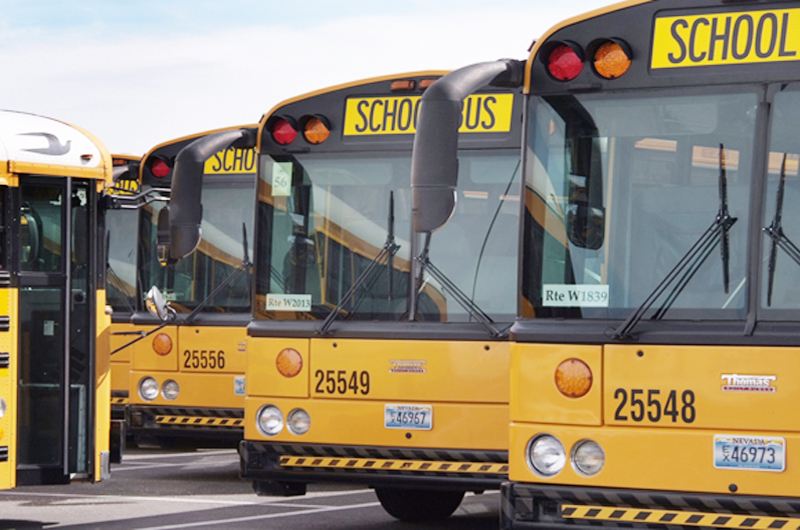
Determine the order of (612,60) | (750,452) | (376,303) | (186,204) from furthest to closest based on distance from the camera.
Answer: (376,303), (186,204), (612,60), (750,452)

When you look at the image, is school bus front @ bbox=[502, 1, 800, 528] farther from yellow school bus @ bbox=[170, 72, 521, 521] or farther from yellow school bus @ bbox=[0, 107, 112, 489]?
yellow school bus @ bbox=[0, 107, 112, 489]

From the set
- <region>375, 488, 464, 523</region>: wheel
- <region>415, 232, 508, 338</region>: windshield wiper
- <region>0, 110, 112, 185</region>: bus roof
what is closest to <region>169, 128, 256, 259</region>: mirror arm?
<region>0, 110, 112, 185</region>: bus roof

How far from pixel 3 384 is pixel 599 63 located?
156 inches

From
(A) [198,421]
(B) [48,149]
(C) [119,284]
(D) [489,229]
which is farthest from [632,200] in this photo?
(C) [119,284]

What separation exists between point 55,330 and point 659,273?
395cm

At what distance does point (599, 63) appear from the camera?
5598 mm

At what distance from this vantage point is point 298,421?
764 centimetres

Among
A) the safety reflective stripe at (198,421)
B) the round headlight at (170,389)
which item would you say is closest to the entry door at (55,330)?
the safety reflective stripe at (198,421)

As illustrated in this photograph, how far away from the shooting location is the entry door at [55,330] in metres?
7.75

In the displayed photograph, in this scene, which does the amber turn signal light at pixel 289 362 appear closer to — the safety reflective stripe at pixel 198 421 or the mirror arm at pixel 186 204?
the mirror arm at pixel 186 204

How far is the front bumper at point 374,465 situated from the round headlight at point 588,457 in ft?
5.69

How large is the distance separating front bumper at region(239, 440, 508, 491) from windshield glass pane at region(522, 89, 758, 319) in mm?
1901

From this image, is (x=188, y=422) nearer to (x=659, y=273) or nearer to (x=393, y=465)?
(x=393, y=465)

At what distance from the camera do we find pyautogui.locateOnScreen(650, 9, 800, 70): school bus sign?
526 cm
